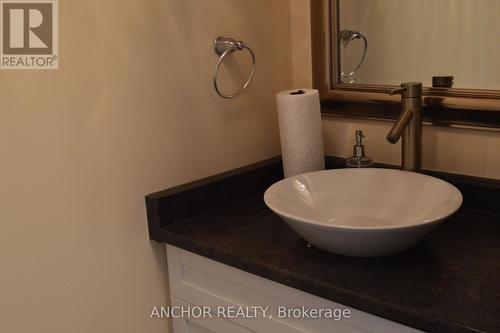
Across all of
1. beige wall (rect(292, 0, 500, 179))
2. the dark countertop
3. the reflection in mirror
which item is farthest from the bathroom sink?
the reflection in mirror

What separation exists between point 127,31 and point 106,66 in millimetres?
91

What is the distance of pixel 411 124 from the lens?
1192mm

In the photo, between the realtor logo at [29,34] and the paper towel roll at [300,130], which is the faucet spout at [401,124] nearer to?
the paper towel roll at [300,130]

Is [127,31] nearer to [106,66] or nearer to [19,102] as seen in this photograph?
[106,66]

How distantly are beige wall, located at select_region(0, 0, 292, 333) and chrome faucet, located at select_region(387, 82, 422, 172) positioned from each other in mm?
426

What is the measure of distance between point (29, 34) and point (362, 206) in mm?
773

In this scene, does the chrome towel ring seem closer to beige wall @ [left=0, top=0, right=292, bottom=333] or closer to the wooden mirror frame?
the wooden mirror frame

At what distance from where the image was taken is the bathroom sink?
Result: 909 mm

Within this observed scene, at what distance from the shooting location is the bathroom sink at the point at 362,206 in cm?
91

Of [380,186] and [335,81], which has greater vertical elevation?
[335,81]

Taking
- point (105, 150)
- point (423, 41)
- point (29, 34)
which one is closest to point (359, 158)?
point (423, 41)

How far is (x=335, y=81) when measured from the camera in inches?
56.0

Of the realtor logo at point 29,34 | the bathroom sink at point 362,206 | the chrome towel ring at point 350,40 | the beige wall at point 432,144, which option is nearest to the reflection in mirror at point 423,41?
the chrome towel ring at point 350,40

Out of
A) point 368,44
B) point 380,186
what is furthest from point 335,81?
point 380,186
